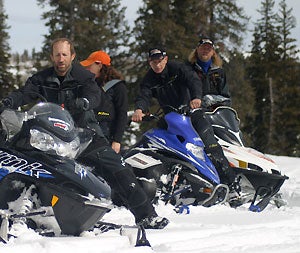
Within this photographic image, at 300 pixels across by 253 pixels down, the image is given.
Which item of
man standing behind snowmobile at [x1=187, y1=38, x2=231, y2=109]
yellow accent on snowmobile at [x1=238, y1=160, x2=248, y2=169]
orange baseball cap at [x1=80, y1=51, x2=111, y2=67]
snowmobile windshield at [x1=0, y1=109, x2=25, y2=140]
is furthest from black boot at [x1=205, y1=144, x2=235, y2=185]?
snowmobile windshield at [x1=0, y1=109, x2=25, y2=140]

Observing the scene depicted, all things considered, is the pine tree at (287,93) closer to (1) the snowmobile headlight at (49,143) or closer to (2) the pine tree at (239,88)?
(2) the pine tree at (239,88)

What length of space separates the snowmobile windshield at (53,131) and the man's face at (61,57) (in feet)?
1.62

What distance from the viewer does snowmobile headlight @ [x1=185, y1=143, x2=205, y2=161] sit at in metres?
6.06

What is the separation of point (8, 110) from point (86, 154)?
2.55 feet

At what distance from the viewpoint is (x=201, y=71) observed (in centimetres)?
676

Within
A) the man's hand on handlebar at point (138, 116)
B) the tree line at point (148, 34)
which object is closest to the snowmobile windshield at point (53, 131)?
the man's hand on handlebar at point (138, 116)

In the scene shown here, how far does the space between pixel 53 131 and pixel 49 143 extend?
0.30ft

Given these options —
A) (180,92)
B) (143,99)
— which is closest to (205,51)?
(180,92)

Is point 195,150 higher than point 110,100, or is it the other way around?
point 110,100

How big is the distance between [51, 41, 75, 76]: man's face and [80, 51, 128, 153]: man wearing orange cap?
1768 millimetres

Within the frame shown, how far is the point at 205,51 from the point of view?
6.61 meters

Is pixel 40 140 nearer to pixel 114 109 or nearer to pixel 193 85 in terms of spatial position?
pixel 114 109

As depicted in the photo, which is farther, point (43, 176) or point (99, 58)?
point (99, 58)

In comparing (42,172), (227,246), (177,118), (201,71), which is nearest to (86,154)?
(42,172)
